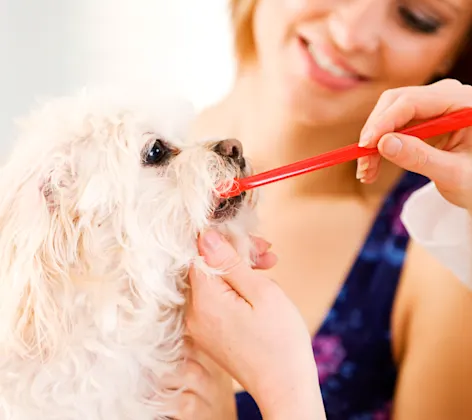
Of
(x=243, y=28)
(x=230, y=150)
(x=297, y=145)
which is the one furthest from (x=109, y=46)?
(x=230, y=150)

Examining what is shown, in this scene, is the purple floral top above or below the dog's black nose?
below

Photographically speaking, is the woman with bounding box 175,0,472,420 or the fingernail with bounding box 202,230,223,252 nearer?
the fingernail with bounding box 202,230,223,252

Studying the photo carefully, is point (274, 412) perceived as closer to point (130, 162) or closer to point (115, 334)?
point (115, 334)

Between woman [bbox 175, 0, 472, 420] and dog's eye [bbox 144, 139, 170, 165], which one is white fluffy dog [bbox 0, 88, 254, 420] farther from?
woman [bbox 175, 0, 472, 420]

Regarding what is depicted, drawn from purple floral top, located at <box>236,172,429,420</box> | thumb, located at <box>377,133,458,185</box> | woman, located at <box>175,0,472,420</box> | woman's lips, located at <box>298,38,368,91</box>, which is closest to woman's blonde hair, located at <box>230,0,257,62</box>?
woman, located at <box>175,0,472,420</box>

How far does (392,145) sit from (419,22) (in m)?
→ 0.41

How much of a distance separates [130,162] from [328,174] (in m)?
0.57

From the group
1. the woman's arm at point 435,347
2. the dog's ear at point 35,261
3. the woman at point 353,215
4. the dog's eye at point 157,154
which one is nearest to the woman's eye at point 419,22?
the woman at point 353,215

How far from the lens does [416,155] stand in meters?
0.64

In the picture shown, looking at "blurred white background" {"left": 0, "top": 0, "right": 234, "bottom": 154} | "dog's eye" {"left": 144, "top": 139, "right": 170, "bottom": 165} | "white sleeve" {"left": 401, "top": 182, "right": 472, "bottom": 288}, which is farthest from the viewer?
"blurred white background" {"left": 0, "top": 0, "right": 234, "bottom": 154}

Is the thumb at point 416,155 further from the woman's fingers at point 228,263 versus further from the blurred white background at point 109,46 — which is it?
the blurred white background at point 109,46

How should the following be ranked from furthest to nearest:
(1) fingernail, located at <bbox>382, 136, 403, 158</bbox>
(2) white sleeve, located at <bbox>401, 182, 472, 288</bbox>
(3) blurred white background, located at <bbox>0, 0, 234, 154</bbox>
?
(3) blurred white background, located at <bbox>0, 0, 234, 154</bbox>, (2) white sleeve, located at <bbox>401, 182, 472, 288</bbox>, (1) fingernail, located at <bbox>382, 136, 403, 158</bbox>

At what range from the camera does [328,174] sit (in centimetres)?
118

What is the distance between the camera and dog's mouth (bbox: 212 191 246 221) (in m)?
0.71
